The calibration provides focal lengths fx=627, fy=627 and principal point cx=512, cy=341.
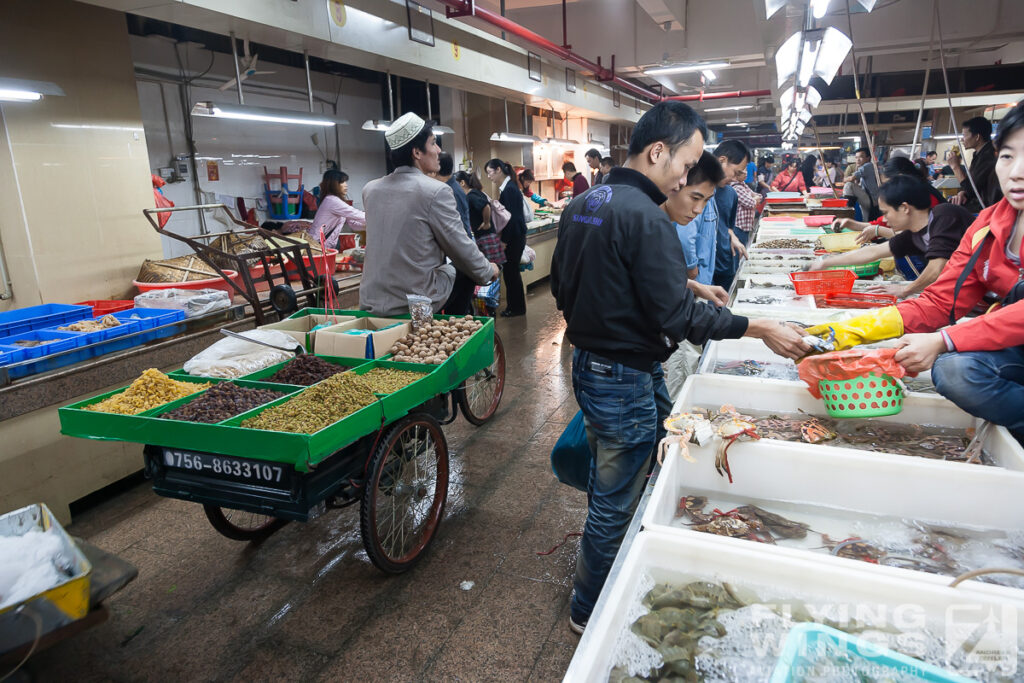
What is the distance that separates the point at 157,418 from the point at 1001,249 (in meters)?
2.90

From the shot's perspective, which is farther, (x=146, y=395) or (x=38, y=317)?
(x=38, y=317)

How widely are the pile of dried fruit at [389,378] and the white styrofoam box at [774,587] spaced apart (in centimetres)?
152

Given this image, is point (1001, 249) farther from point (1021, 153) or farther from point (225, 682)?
point (225, 682)

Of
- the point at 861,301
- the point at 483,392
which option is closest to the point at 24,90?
the point at 483,392

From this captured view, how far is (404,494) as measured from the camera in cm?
288

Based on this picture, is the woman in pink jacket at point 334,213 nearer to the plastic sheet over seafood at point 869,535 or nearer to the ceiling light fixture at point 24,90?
the ceiling light fixture at point 24,90

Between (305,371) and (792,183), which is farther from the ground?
(792,183)

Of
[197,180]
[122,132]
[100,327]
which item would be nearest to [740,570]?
[100,327]

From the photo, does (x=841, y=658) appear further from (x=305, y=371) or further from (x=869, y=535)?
(x=305, y=371)

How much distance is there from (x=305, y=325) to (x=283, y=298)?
0.47m

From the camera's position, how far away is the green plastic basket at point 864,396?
2.01m

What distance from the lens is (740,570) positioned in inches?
55.7

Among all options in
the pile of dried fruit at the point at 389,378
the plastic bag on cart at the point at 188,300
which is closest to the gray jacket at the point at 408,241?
the pile of dried fruit at the point at 389,378

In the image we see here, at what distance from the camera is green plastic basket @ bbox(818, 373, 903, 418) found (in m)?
2.01
